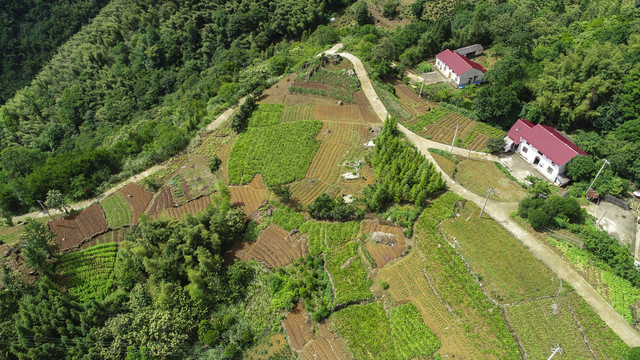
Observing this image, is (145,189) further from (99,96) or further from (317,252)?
(99,96)

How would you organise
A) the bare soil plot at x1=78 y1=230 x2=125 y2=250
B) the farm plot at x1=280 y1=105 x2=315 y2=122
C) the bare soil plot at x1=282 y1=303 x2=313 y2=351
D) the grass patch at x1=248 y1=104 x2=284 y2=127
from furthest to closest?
the farm plot at x1=280 y1=105 x2=315 y2=122
the grass patch at x1=248 y1=104 x2=284 y2=127
the bare soil plot at x1=78 y1=230 x2=125 y2=250
the bare soil plot at x1=282 y1=303 x2=313 y2=351

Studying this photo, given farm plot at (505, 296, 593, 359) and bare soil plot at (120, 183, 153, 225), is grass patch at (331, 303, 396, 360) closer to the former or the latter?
farm plot at (505, 296, 593, 359)

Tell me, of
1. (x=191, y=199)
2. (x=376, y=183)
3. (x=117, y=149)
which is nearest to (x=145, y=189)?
(x=191, y=199)

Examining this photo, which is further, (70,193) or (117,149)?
(117,149)

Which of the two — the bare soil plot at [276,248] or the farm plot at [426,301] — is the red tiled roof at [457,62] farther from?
the bare soil plot at [276,248]

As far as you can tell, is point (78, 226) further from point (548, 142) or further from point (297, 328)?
point (548, 142)

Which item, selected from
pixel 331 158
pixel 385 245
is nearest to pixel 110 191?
pixel 331 158

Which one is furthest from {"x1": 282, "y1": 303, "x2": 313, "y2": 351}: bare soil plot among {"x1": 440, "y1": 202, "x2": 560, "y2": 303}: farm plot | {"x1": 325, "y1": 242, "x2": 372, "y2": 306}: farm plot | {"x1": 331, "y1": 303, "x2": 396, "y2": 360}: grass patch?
{"x1": 440, "y1": 202, "x2": 560, "y2": 303}: farm plot
